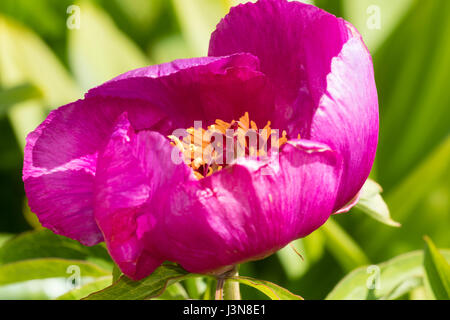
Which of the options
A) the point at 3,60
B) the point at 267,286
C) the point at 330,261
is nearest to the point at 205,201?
the point at 267,286

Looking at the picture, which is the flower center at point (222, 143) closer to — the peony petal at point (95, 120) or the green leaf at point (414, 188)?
the peony petal at point (95, 120)

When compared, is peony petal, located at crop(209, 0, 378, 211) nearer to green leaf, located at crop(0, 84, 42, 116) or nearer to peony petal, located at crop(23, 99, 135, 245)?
peony petal, located at crop(23, 99, 135, 245)

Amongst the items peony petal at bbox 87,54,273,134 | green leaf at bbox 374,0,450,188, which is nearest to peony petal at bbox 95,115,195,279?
peony petal at bbox 87,54,273,134

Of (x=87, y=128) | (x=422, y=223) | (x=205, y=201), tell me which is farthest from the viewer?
(x=422, y=223)

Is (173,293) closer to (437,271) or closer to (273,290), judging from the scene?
(273,290)

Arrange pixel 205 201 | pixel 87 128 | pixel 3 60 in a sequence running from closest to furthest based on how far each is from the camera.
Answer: pixel 205 201
pixel 87 128
pixel 3 60
